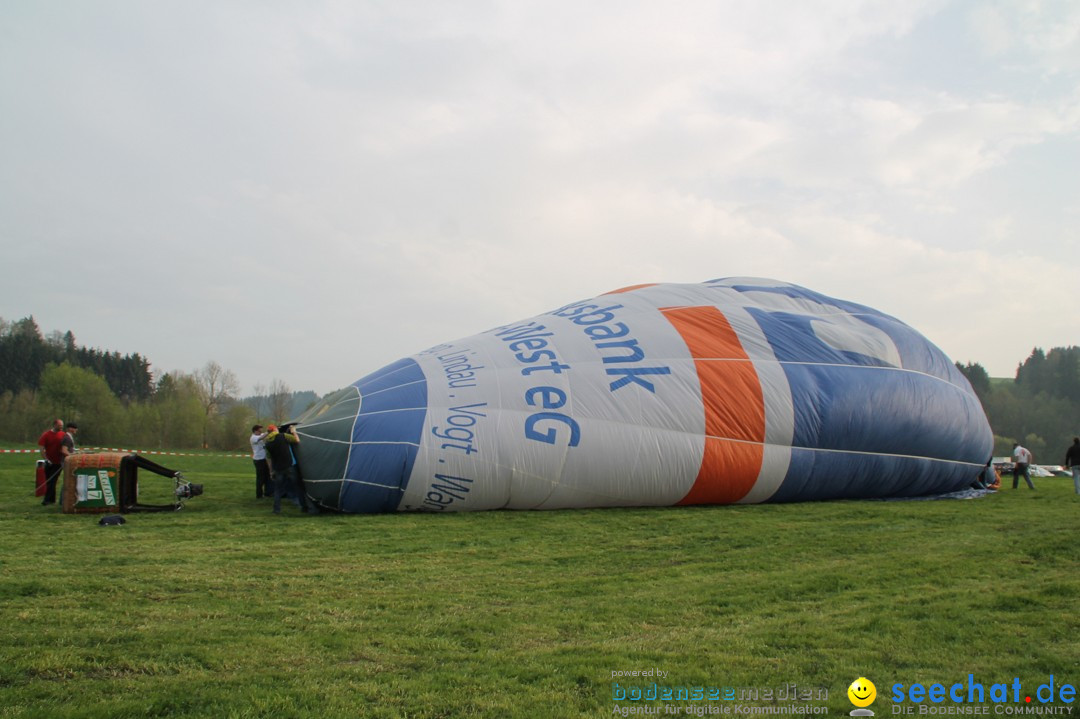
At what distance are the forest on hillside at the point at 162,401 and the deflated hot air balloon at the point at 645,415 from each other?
19.8 meters

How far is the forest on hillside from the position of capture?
36469 millimetres

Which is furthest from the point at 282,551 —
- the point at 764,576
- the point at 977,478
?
the point at 977,478

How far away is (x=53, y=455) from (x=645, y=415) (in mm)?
7069

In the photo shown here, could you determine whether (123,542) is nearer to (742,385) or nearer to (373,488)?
(373,488)

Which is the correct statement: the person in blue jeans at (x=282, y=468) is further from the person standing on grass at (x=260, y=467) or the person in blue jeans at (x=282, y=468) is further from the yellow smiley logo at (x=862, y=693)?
the yellow smiley logo at (x=862, y=693)

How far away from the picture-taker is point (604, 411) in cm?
829

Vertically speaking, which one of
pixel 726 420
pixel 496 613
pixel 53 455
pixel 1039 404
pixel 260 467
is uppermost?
pixel 1039 404

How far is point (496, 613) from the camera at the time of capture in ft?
13.2


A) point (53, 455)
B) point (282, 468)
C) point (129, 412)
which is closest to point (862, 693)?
point (282, 468)

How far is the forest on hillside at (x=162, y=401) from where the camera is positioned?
1436 inches

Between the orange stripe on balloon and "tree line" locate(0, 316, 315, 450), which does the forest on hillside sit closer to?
"tree line" locate(0, 316, 315, 450)

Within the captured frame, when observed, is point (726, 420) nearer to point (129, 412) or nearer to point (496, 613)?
point (496, 613)

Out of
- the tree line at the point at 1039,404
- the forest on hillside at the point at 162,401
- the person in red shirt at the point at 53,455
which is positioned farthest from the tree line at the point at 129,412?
the tree line at the point at 1039,404

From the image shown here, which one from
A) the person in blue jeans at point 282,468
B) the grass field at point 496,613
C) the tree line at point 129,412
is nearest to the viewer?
the grass field at point 496,613
